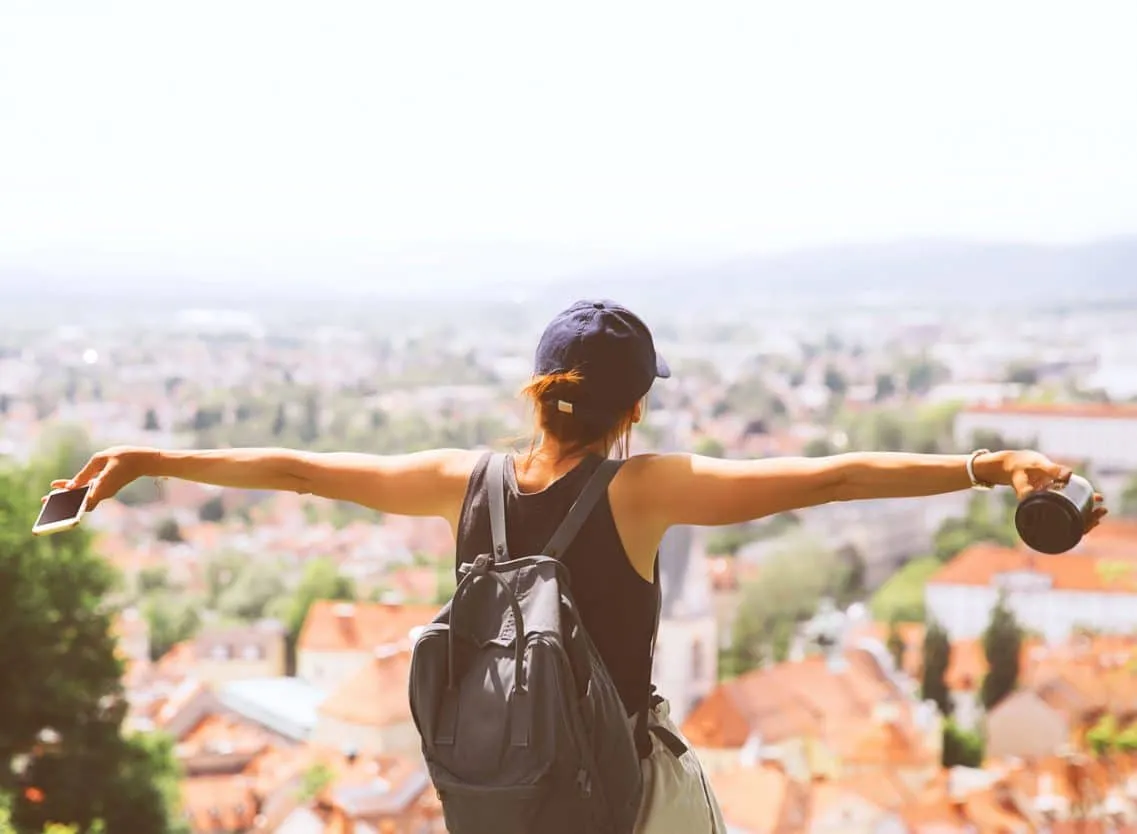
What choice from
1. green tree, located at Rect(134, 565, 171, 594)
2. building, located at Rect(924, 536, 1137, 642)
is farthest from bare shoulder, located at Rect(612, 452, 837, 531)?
green tree, located at Rect(134, 565, 171, 594)

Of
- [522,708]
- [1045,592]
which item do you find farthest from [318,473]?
[1045,592]

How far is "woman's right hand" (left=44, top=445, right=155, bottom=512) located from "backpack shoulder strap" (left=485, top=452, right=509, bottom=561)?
27 centimetres

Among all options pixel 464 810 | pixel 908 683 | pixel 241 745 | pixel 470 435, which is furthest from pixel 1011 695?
pixel 464 810

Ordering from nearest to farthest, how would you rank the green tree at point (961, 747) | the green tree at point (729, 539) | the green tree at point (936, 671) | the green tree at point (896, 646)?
the green tree at point (961, 747) < the green tree at point (936, 671) < the green tree at point (896, 646) < the green tree at point (729, 539)

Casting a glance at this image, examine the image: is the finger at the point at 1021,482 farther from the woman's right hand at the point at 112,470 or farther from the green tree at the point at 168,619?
the green tree at the point at 168,619

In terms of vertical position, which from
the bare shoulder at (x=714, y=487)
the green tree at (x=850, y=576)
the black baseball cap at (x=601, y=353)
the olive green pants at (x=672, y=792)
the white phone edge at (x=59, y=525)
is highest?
the black baseball cap at (x=601, y=353)

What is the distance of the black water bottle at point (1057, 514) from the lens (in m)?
0.92

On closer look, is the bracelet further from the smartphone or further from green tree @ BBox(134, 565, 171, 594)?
green tree @ BBox(134, 565, 171, 594)

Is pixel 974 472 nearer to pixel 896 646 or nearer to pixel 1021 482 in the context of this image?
pixel 1021 482

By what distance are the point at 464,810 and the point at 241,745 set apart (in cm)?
1165

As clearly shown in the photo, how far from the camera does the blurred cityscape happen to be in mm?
9461

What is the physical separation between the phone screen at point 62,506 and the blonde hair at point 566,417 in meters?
0.33

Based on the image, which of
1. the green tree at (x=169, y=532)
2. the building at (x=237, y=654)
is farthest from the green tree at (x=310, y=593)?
the green tree at (x=169, y=532)

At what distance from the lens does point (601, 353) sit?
1054 millimetres
